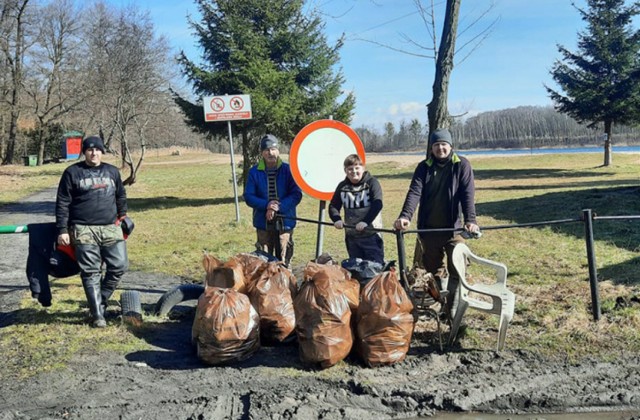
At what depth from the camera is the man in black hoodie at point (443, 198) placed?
5.06 m

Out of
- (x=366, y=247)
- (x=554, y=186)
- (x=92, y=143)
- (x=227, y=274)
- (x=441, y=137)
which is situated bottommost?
(x=554, y=186)

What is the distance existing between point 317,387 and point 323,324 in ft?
1.64

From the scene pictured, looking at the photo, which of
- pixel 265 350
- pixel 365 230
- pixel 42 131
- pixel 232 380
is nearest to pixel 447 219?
pixel 365 230

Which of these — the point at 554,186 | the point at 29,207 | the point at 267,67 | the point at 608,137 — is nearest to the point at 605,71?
the point at 608,137

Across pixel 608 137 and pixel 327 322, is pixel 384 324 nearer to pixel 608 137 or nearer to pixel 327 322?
pixel 327 322

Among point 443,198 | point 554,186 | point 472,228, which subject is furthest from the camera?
point 554,186

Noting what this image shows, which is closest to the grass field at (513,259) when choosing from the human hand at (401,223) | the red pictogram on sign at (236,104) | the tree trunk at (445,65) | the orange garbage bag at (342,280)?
the human hand at (401,223)

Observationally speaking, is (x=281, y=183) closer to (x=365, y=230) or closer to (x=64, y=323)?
(x=365, y=230)

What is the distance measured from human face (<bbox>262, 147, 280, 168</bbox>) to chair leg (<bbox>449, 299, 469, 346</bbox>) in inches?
100.0

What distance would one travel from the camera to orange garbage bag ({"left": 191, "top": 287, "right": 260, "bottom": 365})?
4.41 metres

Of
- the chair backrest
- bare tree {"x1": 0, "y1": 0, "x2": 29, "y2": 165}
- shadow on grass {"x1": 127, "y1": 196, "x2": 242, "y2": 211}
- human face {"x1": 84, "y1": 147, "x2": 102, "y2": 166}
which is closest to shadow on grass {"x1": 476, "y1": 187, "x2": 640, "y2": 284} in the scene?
the chair backrest

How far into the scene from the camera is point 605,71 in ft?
101

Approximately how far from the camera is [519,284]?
680 cm

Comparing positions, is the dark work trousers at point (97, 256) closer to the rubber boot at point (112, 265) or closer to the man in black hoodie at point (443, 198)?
the rubber boot at point (112, 265)
